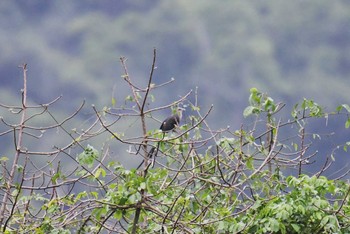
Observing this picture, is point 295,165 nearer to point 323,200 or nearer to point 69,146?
point 323,200

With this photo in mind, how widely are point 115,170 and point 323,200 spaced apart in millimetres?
985

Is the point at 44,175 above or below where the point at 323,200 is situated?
above

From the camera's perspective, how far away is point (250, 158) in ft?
10.4

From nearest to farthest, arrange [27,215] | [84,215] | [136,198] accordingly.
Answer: [136,198] → [84,215] → [27,215]

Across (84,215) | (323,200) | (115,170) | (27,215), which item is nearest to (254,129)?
(323,200)

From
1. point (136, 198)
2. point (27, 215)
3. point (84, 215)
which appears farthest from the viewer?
point (27, 215)

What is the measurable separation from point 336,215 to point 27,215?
160 centimetres

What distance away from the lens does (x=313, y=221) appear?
3.14 metres

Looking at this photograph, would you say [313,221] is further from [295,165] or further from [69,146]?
[69,146]

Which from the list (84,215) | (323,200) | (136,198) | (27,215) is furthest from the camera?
(27,215)

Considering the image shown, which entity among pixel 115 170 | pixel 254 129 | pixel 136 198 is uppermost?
pixel 254 129

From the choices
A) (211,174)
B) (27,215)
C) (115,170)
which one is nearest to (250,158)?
(211,174)

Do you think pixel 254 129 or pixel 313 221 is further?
pixel 254 129

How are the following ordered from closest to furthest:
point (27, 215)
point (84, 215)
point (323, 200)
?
1. point (323, 200)
2. point (84, 215)
3. point (27, 215)
